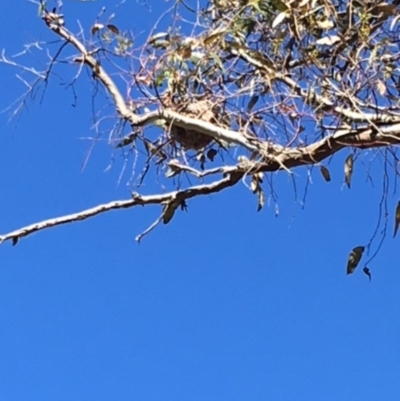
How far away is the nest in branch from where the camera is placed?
2.17m

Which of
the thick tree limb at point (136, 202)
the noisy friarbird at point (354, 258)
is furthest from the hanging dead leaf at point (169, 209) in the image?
the noisy friarbird at point (354, 258)

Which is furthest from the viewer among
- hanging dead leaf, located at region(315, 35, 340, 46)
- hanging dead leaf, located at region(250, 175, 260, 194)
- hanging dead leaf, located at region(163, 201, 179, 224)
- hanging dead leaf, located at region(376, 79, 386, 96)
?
hanging dead leaf, located at region(250, 175, 260, 194)

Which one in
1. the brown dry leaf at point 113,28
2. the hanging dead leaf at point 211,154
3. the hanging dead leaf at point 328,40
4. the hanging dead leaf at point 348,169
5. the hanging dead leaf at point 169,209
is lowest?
the hanging dead leaf at point 169,209

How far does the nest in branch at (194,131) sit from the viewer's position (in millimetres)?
Result: 2170

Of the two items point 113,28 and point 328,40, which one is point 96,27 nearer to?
point 113,28

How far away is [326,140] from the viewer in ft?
6.58

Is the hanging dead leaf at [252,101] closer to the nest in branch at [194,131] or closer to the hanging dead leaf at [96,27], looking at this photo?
the nest in branch at [194,131]

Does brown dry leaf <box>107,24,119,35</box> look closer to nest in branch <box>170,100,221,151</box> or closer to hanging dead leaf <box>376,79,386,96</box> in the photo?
nest in branch <box>170,100,221,151</box>

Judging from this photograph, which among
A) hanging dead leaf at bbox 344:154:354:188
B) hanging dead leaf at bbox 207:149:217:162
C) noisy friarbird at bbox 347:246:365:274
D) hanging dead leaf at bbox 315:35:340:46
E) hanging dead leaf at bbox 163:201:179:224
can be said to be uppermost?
hanging dead leaf at bbox 315:35:340:46

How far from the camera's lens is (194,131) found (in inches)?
86.7

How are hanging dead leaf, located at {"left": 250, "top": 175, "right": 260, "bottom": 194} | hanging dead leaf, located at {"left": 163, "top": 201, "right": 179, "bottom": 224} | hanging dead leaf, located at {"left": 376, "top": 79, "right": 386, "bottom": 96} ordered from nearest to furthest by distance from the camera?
hanging dead leaf, located at {"left": 376, "top": 79, "right": 386, "bottom": 96}
hanging dead leaf, located at {"left": 163, "top": 201, "right": 179, "bottom": 224}
hanging dead leaf, located at {"left": 250, "top": 175, "right": 260, "bottom": 194}

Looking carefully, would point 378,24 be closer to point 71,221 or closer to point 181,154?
point 181,154

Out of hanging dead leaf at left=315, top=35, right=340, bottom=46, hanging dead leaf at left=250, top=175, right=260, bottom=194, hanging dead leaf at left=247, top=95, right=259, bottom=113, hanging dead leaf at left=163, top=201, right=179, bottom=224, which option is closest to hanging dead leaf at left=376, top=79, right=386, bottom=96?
hanging dead leaf at left=315, top=35, right=340, bottom=46

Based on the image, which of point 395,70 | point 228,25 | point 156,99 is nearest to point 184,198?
point 156,99
